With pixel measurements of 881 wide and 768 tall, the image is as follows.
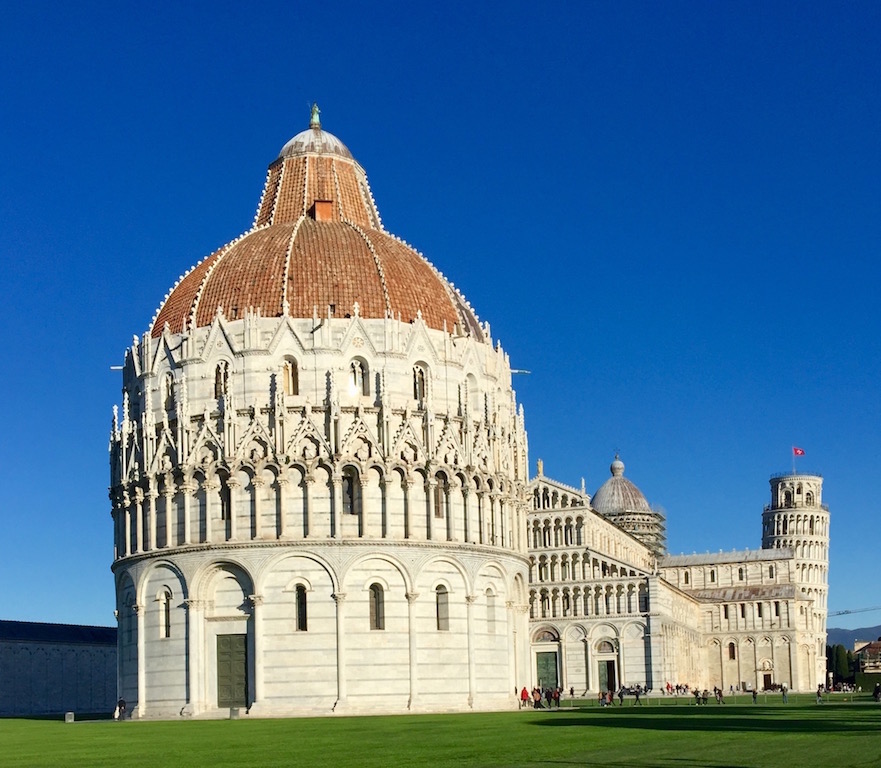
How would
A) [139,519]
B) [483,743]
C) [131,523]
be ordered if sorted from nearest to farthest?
[483,743]
[139,519]
[131,523]

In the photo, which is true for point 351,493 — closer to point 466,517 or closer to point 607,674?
point 466,517

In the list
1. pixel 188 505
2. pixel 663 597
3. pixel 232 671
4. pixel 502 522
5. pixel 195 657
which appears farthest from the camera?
pixel 663 597

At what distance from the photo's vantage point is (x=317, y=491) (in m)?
72.1

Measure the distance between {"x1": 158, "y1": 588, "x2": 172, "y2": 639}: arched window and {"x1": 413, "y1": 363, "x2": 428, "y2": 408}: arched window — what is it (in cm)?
1638

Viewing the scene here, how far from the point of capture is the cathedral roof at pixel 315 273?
252ft

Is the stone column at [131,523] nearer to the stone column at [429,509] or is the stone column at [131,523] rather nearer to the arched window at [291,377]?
the arched window at [291,377]

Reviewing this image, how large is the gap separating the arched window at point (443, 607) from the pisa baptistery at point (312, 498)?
82 millimetres

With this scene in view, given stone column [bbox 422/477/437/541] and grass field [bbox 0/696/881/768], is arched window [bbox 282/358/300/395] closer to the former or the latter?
stone column [bbox 422/477/437/541]

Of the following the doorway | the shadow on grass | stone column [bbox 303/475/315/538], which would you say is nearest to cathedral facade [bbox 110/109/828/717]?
stone column [bbox 303/475/315/538]

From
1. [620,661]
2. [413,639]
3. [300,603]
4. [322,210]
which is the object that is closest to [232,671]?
[300,603]

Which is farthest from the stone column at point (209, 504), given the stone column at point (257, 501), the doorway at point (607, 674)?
the doorway at point (607, 674)

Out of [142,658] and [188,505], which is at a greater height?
[188,505]

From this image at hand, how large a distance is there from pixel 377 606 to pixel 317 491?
655 cm

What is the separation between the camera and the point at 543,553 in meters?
132
